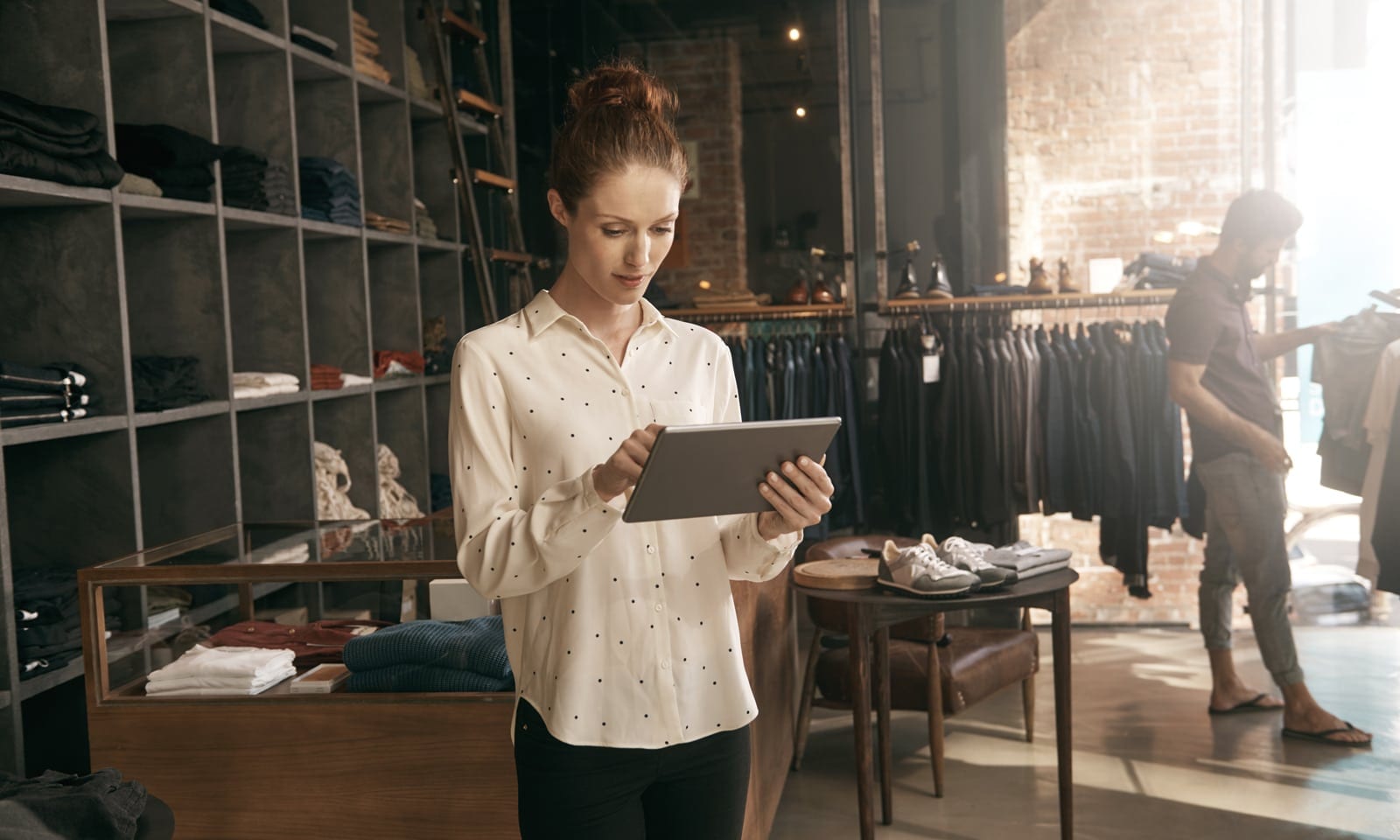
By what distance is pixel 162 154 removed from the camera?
10.4ft

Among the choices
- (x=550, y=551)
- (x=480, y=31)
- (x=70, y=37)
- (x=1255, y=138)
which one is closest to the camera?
(x=550, y=551)

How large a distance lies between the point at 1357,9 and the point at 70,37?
17.9 feet

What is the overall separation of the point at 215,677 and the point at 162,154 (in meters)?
1.59

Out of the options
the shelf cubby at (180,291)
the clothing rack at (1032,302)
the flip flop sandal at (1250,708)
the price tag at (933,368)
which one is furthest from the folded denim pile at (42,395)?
the flip flop sandal at (1250,708)

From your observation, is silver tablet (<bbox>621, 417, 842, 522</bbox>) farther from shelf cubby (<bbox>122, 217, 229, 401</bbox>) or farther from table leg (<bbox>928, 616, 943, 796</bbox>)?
shelf cubby (<bbox>122, 217, 229, 401</bbox>)

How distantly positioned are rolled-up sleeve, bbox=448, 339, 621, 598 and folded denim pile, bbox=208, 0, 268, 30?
255 cm

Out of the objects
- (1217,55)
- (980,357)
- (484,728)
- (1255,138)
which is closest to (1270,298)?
(1255,138)

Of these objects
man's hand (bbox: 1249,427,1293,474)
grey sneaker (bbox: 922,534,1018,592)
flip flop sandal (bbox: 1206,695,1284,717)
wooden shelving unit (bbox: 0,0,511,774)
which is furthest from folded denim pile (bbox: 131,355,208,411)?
flip flop sandal (bbox: 1206,695,1284,717)

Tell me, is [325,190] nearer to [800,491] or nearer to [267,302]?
[267,302]

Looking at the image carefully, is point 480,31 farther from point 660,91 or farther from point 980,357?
point 660,91

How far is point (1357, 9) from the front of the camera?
5.66 m

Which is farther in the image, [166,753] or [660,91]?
[166,753]

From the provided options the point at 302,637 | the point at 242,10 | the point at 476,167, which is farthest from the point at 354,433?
the point at 302,637

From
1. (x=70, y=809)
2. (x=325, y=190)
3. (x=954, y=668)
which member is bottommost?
(x=954, y=668)
